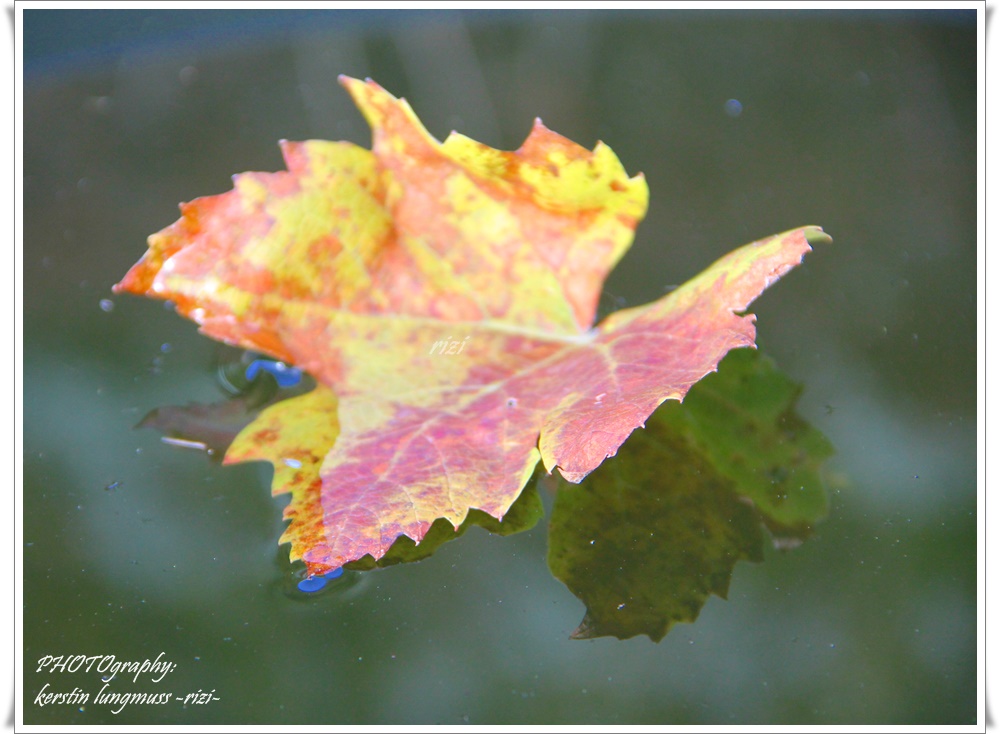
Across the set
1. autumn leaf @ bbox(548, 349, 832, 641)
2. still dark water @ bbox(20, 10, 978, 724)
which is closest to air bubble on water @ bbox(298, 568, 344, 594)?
still dark water @ bbox(20, 10, 978, 724)

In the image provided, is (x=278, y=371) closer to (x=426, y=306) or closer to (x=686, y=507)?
(x=426, y=306)

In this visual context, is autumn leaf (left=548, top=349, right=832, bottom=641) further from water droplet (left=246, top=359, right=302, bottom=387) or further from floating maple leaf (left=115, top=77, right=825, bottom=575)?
water droplet (left=246, top=359, right=302, bottom=387)

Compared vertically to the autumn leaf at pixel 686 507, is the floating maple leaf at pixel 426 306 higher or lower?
higher

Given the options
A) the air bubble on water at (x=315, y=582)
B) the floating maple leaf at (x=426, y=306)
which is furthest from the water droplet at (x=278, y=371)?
the air bubble on water at (x=315, y=582)

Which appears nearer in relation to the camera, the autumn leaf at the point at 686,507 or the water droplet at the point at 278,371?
the autumn leaf at the point at 686,507

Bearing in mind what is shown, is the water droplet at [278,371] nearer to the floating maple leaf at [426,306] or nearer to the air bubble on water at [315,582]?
the floating maple leaf at [426,306]

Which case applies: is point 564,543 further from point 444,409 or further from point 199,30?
point 199,30
